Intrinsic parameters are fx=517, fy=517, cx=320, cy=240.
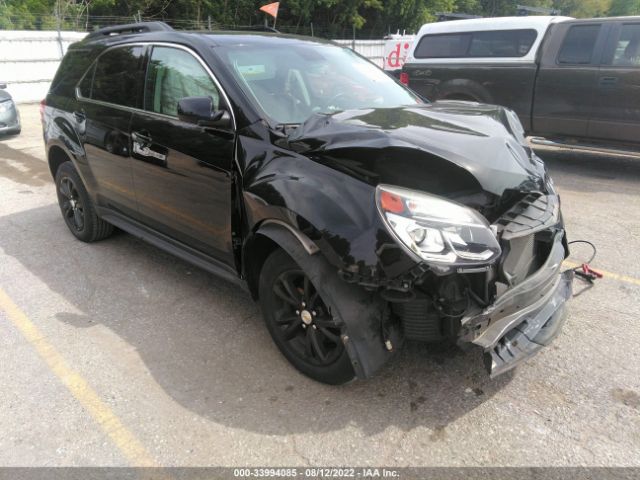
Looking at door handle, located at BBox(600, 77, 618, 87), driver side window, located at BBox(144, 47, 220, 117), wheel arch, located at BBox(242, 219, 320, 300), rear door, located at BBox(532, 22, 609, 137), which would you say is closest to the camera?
wheel arch, located at BBox(242, 219, 320, 300)

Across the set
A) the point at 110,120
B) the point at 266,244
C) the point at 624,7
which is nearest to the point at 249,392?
the point at 266,244

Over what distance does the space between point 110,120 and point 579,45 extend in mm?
6303

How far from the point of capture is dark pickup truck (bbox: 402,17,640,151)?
6781 millimetres

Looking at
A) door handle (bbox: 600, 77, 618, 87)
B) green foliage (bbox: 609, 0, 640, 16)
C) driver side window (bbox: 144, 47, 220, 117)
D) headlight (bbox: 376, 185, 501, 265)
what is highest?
green foliage (bbox: 609, 0, 640, 16)

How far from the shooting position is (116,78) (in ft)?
13.5

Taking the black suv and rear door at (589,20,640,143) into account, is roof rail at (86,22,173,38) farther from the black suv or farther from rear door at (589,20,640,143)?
rear door at (589,20,640,143)

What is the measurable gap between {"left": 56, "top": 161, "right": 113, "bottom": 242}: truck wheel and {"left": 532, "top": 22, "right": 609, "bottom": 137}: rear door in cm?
605

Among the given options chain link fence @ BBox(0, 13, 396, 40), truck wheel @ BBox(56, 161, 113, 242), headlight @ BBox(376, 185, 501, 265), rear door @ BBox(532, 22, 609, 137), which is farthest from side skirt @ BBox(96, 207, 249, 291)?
chain link fence @ BBox(0, 13, 396, 40)

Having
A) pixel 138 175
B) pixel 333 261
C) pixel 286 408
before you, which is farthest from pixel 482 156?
pixel 138 175

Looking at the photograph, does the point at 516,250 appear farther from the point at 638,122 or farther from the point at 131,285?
the point at 638,122

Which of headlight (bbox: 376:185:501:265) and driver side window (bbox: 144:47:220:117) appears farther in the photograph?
driver side window (bbox: 144:47:220:117)

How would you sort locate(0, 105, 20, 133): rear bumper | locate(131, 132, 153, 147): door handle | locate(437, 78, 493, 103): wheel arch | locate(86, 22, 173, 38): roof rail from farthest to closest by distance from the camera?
locate(0, 105, 20, 133): rear bumper
locate(437, 78, 493, 103): wheel arch
locate(86, 22, 173, 38): roof rail
locate(131, 132, 153, 147): door handle

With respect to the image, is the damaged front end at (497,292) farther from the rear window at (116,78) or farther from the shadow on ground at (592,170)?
the shadow on ground at (592,170)

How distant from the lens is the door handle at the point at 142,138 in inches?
144
